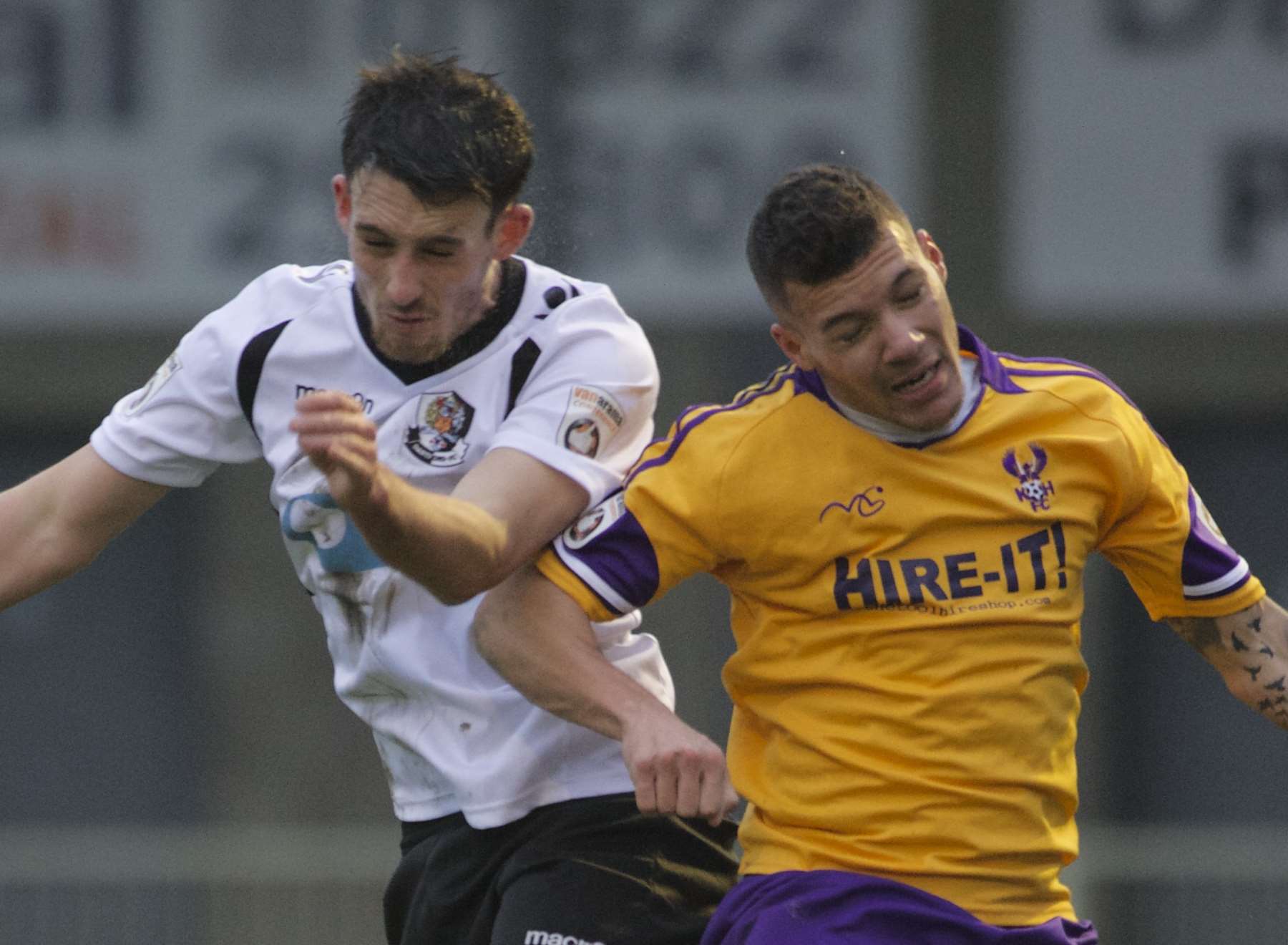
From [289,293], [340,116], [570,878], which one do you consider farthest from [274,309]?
[340,116]

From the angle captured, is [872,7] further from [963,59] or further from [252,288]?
[252,288]

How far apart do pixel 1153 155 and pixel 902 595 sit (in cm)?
599

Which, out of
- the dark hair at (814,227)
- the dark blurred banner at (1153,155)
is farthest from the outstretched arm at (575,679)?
the dark blurred banner at (1153,155)

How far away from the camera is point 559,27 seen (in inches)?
359

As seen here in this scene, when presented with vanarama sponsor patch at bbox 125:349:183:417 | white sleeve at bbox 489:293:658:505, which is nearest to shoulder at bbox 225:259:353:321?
vanarama sponsor patch at bbox 125:349:183:417

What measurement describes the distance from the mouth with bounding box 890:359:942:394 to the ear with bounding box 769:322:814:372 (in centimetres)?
14

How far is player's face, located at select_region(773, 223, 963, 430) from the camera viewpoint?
336cm

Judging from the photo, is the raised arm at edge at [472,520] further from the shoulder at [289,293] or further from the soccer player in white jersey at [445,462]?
the shoulder at [289,293]

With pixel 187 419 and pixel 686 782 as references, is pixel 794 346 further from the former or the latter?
pixel 187 419

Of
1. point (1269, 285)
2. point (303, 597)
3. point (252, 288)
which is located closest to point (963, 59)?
point (1269, 285)

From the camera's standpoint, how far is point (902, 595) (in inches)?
134

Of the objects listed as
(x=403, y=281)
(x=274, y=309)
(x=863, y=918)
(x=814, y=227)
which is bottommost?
(x=863, y=918)

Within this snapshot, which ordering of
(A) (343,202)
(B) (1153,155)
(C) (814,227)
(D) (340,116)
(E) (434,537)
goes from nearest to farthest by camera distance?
(E) (434,537) < (C) (814,227) < (A) (343,202) < (D) (340,116) < (B) (1153,155)

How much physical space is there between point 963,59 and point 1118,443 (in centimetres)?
607
